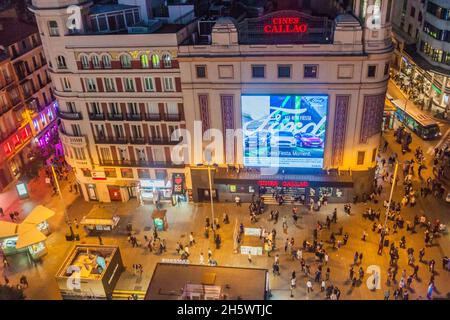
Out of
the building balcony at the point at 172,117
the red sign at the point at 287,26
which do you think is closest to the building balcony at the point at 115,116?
the building balcony at the point at 172,117

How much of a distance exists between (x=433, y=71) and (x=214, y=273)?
56.8 m

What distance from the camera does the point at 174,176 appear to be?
2422 inches

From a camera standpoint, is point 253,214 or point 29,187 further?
point 29,187

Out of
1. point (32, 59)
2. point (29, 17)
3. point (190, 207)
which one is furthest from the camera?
point (29, 17)

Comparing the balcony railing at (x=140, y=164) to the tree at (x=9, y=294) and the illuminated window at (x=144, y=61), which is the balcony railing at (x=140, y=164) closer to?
the illuminated window at (x=144, y=61)

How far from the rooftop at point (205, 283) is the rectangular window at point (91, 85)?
26934 millimetres

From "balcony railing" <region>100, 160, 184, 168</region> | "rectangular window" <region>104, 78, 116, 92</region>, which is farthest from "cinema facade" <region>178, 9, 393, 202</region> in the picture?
"rectangular window" <region>104, 78, 116, 92</region>

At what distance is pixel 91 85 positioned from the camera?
191 feet

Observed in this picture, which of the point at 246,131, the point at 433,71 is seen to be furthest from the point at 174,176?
the point at 433,71

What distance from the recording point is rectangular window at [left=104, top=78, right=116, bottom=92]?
57562 millimetres

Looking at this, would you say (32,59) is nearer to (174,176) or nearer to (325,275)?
(174,176)

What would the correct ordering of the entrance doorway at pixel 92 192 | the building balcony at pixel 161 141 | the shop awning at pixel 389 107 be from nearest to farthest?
the building balcony at pixel 161 141 < the entrance doorway at pixel 92 192 < the shop awning at pixel 389 107

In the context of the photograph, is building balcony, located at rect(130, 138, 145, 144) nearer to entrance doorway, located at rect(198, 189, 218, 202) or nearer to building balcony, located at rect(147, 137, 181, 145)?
building balcony, located at rect(147, 137, 181, 145)

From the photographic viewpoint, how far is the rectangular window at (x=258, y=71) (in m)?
54.4
